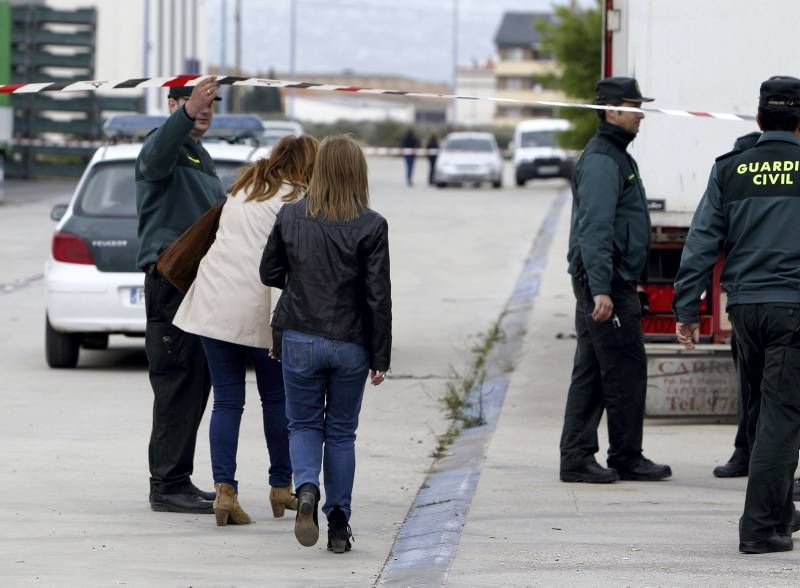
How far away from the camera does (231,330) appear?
23.5 feet

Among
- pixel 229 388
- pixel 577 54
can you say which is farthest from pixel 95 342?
pixel 577 54

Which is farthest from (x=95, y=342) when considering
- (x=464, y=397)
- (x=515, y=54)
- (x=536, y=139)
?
(x=515, y=54)

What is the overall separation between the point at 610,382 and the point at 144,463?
2372mm

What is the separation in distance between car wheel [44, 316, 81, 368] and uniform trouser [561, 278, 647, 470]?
516 centimetres

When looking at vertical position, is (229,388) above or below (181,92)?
below

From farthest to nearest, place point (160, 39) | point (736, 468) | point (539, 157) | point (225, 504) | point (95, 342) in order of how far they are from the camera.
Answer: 1. point (160, 39)
2. point (539, 157)
3. point (95, 342)
4. point (736, 468)
5. point (225, 504)

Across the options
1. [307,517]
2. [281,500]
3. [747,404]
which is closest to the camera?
[307,517]

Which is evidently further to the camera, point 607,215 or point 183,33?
point 183,33

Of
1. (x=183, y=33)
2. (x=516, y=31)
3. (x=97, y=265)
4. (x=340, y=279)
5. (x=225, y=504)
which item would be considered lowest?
(x=225, y=504)

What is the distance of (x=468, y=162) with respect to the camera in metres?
43.2

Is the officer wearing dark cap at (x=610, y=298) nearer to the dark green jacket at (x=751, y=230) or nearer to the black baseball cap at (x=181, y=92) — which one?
the dark green jacket at (x=751, y=230)

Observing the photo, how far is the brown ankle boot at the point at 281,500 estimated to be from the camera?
7.53m

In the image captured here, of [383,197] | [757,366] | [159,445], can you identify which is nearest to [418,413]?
[159,445]

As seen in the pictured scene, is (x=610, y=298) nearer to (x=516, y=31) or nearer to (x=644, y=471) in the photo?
(x=644, y=471)
